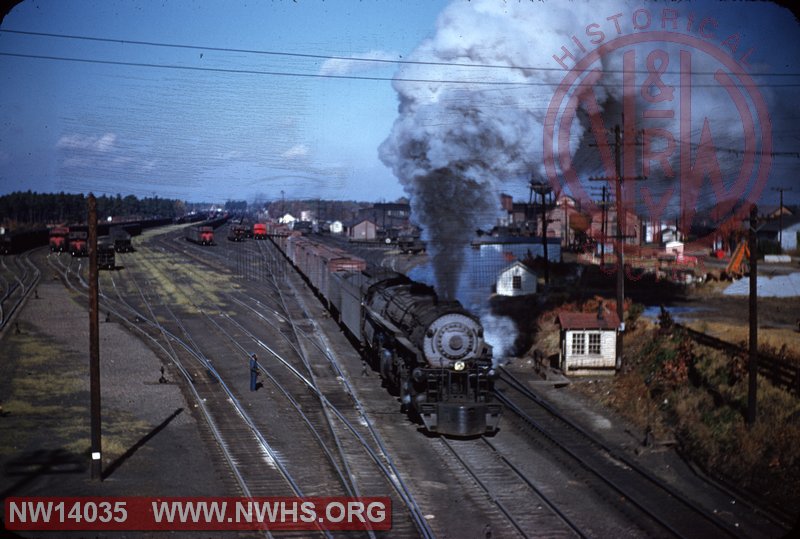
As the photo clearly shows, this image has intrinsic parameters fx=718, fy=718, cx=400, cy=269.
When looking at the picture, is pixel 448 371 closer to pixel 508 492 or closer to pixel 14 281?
pixel 508 492

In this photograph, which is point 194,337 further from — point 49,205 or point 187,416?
point 49,205

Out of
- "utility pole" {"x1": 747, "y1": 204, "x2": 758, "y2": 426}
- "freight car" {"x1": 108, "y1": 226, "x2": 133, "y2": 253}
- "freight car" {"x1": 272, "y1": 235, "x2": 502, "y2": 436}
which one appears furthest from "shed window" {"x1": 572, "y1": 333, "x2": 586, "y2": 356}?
"freight car" {"x1": 108, "y1": 226, "x2": 133, "y2": 253}

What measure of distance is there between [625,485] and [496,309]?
87.4ft

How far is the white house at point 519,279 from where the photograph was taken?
46844 millimetres

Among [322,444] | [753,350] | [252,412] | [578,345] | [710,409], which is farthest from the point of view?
[578,345]

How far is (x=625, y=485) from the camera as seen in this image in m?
15.9

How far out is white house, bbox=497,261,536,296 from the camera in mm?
46844

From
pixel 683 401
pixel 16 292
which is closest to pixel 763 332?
pixel 683 401
